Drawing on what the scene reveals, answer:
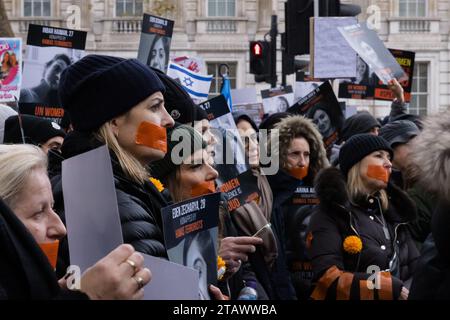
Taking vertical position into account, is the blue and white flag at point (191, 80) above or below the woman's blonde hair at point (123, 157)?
above

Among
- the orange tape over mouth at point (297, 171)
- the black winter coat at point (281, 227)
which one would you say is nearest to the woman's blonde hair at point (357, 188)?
the black winter coat at point (281, 227)

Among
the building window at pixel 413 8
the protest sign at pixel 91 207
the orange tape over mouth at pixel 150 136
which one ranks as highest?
the building window at pixel 413 8

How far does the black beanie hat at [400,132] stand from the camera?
20.7 ft

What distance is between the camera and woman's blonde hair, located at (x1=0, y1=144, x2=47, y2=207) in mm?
2619

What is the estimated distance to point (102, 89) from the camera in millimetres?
3119

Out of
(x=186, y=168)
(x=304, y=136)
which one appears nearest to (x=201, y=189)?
(x=186, y=168)

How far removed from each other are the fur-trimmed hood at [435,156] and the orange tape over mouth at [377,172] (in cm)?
237

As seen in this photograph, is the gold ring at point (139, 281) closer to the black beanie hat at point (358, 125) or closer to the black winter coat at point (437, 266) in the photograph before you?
the black winter coat at point (437, 266)

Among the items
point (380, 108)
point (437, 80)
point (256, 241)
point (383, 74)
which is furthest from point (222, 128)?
point (437, 80)

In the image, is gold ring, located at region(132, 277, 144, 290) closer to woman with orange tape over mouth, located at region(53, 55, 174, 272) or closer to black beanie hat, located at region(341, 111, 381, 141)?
woman with orange tape over mouth, located at region(53, 55, 174, 272)

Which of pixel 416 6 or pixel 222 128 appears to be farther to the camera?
pixel 416 6

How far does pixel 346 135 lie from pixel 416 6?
2364 centimetres

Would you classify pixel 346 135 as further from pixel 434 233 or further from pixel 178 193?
pixel 434 233
